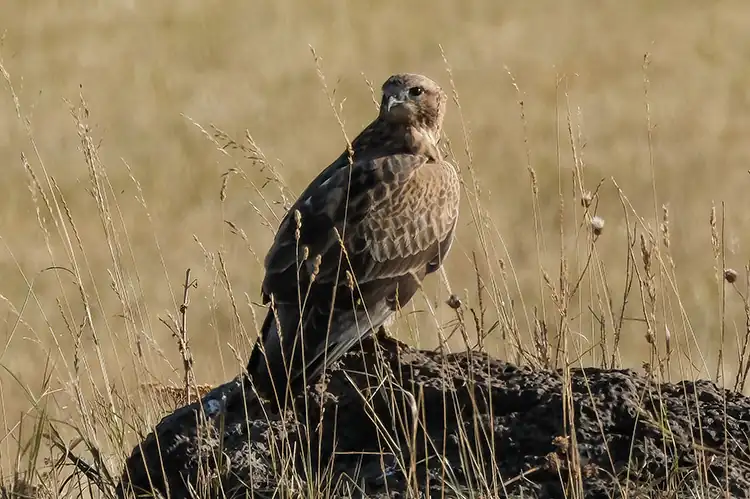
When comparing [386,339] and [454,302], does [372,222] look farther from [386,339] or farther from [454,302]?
[454,302]

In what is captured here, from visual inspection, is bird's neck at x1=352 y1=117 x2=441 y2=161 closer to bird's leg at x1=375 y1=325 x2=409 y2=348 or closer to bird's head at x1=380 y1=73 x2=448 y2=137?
bird's head at x1=380 y1=73 x2=448 y2=137

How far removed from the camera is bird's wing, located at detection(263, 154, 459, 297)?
4777 mm

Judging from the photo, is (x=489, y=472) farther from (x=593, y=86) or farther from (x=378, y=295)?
(x=593, y=86)

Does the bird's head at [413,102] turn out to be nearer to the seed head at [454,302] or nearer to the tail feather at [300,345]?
the tail feather at [300,345]

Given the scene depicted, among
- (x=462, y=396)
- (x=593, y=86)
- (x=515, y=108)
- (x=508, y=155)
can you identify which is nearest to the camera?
(x=462, y=396)

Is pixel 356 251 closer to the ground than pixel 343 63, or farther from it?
closer to the ground

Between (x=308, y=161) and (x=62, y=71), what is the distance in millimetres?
4625

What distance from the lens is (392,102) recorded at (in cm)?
533

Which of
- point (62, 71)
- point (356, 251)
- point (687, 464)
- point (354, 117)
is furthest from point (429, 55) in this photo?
point (687, 464)

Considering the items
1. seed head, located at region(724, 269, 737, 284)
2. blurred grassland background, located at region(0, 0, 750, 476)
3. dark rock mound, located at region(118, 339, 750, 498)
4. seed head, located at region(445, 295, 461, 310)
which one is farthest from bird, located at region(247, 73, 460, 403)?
blurred grassland background, located at region(0, 0, 750, 476)

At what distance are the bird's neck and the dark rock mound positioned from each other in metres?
1.19

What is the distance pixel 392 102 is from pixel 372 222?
1.89 ft

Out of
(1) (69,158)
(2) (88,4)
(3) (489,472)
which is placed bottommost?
(3) (489,472)

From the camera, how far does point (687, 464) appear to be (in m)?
3.74
